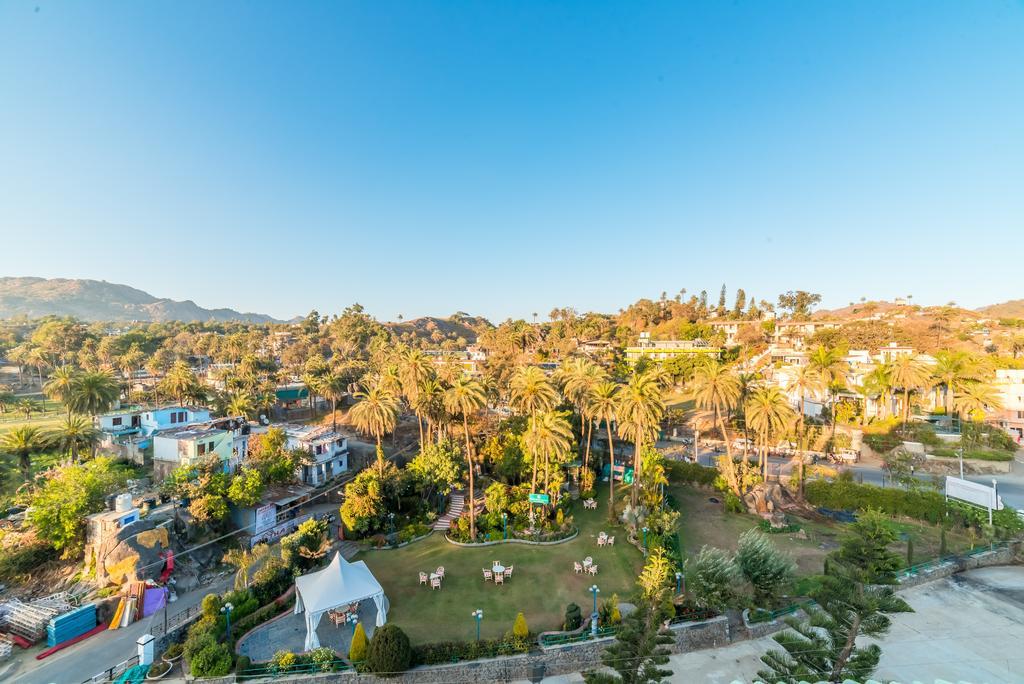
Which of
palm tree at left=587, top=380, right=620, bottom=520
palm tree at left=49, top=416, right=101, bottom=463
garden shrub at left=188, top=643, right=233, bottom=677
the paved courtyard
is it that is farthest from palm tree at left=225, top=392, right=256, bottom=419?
the paved courtyard

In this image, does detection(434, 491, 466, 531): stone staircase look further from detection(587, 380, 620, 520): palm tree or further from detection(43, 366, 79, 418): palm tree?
detection(43, 366, 79, 418): palm tree

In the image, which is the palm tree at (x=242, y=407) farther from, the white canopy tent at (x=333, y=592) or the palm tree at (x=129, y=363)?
the palm tree at (x=129, y=363)

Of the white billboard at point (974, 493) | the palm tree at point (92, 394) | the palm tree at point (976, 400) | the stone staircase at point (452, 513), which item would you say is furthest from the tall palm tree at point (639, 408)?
the palm tree at point (92, 394)

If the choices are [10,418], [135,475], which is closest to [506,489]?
[135,475]

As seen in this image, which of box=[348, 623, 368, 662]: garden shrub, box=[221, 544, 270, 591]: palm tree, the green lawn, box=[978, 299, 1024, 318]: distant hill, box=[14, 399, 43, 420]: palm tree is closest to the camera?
box=[348, 623, 368, 662]: garden shrub

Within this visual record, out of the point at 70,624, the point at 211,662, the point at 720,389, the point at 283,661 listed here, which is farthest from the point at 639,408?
the point at 70,624

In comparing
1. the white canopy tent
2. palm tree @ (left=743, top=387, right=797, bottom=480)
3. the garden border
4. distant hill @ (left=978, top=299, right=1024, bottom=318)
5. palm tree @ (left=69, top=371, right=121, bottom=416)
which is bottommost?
the garden border

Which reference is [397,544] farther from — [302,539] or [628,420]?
[628,420]
